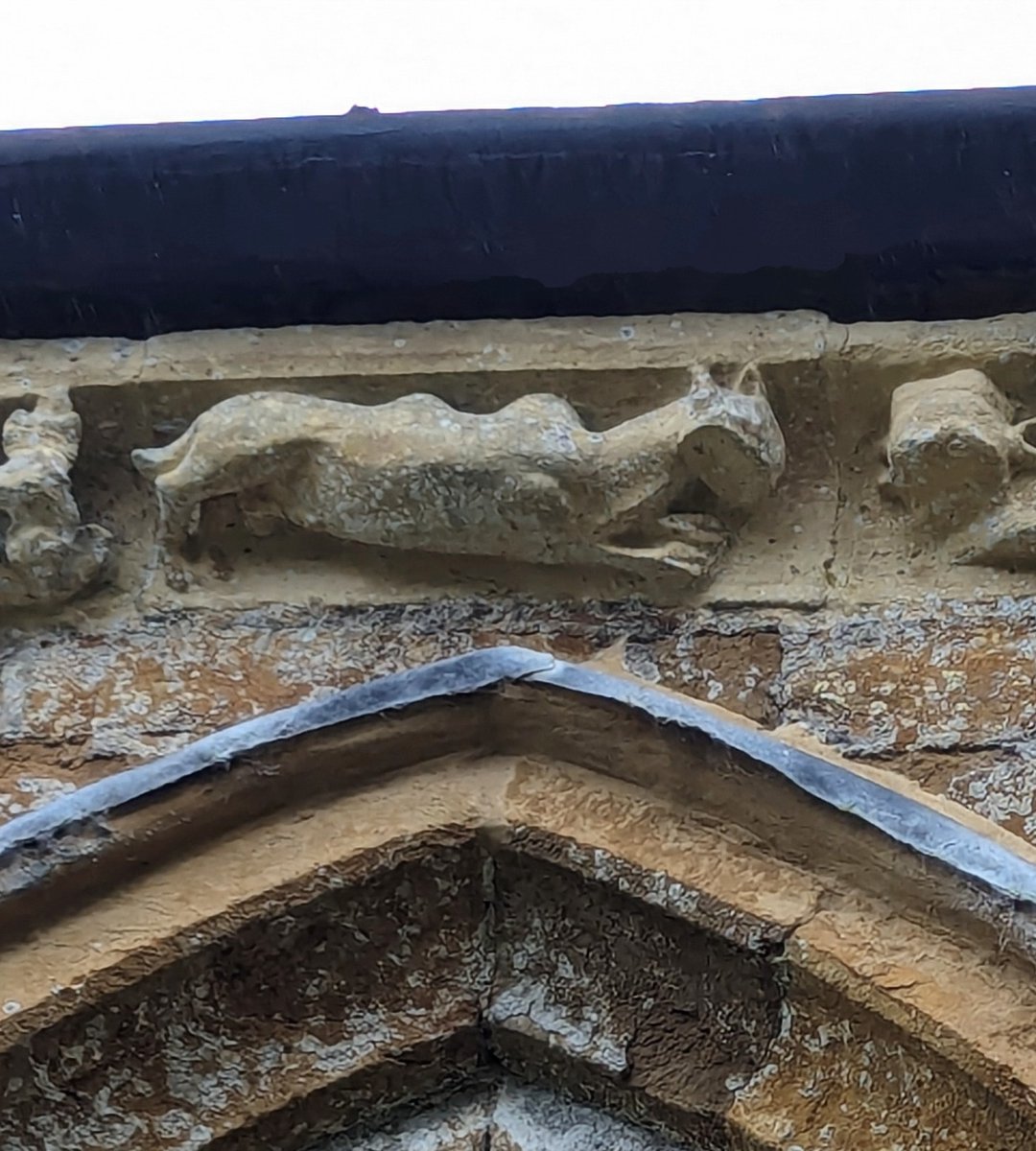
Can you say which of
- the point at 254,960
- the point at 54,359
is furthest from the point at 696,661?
the point at 54,359

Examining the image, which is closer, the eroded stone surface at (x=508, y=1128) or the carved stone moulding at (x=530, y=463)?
the eroded stone surface at (x=508, y=1128)

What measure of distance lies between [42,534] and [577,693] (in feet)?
2.01

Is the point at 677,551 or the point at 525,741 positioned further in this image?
the point at 677,551

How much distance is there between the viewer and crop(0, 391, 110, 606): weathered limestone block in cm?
201

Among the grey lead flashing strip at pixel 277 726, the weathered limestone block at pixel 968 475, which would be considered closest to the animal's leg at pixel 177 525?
the grey lead flashing strip at pixel 277 726

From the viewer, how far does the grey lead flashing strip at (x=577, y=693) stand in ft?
5.41

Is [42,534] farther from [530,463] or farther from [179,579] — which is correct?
[530,463]

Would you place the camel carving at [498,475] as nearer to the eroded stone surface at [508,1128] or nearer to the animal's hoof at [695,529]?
the animal's hoof at [695,529]

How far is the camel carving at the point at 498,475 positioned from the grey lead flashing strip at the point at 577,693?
17cm

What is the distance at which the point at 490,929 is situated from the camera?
180 centimetres

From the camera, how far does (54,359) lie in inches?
85.7

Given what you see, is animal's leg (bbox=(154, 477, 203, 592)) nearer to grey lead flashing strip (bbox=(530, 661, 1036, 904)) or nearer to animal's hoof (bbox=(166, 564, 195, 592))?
animal's hoof (bbox=(166, 564, 195, 592))

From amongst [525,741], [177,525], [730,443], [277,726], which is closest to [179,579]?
[177,525]

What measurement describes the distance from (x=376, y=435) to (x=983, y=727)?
2.23ft
